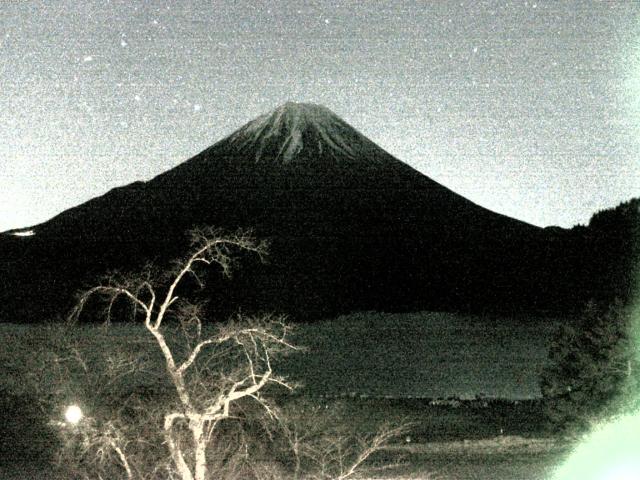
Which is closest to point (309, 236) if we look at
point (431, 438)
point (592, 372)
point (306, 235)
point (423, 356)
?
point (306, 235)

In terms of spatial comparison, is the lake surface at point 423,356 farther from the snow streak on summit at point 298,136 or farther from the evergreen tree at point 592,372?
the snow streak on summit at point 298,136

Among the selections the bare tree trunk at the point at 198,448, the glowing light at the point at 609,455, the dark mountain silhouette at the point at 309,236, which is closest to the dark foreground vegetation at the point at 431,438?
the glowing light at the point at 609,455

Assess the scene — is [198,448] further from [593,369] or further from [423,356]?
[423,356]

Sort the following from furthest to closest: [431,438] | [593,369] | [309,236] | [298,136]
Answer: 1. [298,136]
2. [309,236]
3. [431,438]
4. [593,369]

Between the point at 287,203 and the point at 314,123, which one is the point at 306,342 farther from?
the point at 314,123

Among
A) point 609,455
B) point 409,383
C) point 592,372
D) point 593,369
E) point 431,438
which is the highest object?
point 593,369

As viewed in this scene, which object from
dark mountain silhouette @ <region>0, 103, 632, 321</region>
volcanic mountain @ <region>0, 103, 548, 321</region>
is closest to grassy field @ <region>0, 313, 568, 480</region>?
dark mountain silhouette @ <region>0, 103, 632, 321</region>
